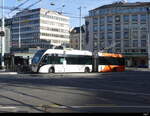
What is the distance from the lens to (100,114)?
28.7 feet

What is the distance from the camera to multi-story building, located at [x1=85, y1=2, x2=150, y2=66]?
313 feet

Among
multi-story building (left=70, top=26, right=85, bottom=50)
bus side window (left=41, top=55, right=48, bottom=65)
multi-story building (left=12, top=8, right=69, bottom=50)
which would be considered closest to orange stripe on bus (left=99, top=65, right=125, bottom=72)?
bus side window (left=41, top=55, right=48, bottom=65)

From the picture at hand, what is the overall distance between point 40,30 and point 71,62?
8366 cm

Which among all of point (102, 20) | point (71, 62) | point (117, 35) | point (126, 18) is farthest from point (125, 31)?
point (71, 62)

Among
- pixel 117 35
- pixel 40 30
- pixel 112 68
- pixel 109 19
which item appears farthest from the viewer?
pixel 40 30

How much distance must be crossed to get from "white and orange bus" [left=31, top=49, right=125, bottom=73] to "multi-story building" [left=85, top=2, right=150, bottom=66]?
5236cm

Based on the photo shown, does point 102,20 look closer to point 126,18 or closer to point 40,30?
point 126,18

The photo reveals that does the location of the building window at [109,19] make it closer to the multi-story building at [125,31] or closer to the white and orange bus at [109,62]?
the multi-story building at [125,31]

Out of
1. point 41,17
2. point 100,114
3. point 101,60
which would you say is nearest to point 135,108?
point 100,114

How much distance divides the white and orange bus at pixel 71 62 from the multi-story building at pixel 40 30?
75782mm

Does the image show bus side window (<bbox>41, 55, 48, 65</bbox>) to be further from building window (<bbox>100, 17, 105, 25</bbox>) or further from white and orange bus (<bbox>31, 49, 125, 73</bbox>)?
building window (<bbox>100, 17, 105, 25</bbox>)

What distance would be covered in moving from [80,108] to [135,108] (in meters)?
1.93

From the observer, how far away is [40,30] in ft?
388

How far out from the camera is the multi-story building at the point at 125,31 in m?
95.2
